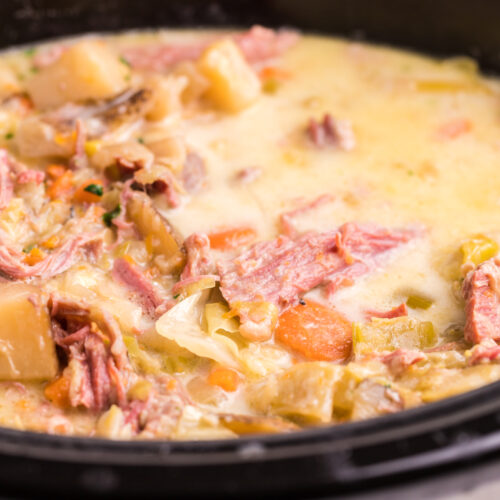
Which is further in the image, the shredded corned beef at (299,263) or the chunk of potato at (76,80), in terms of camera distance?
the chunk of potato at (76,80)

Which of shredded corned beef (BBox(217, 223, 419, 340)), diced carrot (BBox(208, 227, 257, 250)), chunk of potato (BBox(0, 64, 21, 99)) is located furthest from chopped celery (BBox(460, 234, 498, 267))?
chunk of potato (BBox(0, 64, 21, 99))

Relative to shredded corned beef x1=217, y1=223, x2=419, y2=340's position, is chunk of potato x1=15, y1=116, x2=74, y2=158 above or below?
above

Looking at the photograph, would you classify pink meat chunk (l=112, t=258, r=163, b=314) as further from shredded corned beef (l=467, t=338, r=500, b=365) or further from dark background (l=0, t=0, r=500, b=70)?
dark background (l=0, t=0, r=500, b=70)

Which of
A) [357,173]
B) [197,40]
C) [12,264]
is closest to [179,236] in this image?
[12,264]

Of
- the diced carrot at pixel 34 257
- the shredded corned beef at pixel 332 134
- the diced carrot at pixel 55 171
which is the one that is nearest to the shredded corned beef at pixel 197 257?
the diced carrot at pixel 34 257

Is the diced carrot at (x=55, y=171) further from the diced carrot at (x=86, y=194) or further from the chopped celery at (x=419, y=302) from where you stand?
the chopped celery at (x=419, y=302)

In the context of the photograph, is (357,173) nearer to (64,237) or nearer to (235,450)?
(64,237)
